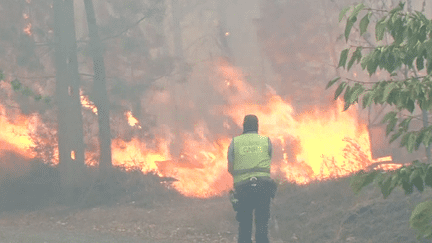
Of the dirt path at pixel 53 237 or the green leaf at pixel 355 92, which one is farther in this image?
the dirt path at pixel 53 237

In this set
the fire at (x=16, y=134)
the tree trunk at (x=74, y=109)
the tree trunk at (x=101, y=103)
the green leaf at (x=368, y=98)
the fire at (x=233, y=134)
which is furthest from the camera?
the fire at (x=233, y=134)

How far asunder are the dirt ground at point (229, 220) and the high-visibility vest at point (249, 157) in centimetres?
151

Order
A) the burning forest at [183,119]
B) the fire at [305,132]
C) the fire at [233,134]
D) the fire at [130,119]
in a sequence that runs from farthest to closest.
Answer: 1. the fire at [305,132]
2. the fire at [233,134]
3. the fire at [130,119]
4. the burning forest at [183,119]

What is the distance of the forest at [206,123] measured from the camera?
384 centimetres

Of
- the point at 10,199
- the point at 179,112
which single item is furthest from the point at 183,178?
the point at 179,112

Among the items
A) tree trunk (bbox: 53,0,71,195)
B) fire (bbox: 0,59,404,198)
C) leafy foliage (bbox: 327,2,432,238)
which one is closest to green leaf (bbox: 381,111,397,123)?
leafy foliage (bbox: 327,2,432,238)

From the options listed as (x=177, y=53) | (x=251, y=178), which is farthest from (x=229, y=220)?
(x=177, y=53)

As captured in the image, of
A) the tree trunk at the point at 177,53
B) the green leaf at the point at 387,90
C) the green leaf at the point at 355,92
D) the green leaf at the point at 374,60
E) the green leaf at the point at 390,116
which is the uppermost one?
the tree trunk at the point at 177,53

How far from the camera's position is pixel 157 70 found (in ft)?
96.4

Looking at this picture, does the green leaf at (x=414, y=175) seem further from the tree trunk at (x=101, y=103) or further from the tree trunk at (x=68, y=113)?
the tree trunk at (x=101, y=103)

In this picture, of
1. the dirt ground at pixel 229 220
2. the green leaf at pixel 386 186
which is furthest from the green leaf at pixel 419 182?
the dirt ground at pixel 229 220

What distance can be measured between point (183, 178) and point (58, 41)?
9492 mm

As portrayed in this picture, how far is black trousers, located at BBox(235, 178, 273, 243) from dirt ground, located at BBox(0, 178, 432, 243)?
4.52 ft

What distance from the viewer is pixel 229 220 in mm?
13875
